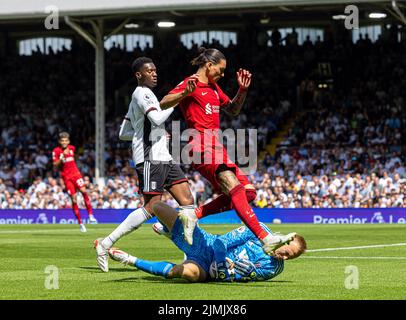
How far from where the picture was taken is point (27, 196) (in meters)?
39.7

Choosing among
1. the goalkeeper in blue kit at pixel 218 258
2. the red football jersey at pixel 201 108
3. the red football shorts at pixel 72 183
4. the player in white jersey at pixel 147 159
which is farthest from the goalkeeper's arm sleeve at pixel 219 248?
the red football shorts at pixel 72 183

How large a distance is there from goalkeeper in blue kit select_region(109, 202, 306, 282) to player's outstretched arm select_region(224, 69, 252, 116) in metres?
2.36

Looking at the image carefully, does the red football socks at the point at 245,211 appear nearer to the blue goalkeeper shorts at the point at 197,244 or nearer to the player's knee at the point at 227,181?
the player's knee at the point at 227,181

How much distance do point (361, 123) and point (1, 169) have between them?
15575 mm

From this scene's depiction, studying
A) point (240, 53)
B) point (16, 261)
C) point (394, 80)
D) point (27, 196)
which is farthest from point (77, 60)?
point (16, 261)

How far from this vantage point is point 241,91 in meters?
12.8

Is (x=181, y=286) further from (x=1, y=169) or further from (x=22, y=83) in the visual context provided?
(x=22, y=83)

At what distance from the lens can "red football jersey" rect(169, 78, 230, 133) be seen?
1210cm

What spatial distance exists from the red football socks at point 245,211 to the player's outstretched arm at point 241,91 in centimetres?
162

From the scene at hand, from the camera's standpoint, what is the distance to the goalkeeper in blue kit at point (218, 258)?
10.8m

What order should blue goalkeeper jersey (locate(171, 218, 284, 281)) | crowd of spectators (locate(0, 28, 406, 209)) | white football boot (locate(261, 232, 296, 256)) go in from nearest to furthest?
1. white football boot (locate(261, 232, 296, 256))
2. blue goalkeeper jersey (locate(171, 218, 284, 281))
3. crowd of spectators (locate(0, 28, 406, 209))

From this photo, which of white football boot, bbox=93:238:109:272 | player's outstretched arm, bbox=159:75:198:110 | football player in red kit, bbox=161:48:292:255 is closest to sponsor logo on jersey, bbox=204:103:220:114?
football player in red kit, bbox=161:48:292:255

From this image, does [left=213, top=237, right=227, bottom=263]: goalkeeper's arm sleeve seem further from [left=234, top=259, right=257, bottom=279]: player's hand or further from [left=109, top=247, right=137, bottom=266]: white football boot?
[left=109, top=247, right=137, bottom=266]: white football boot
